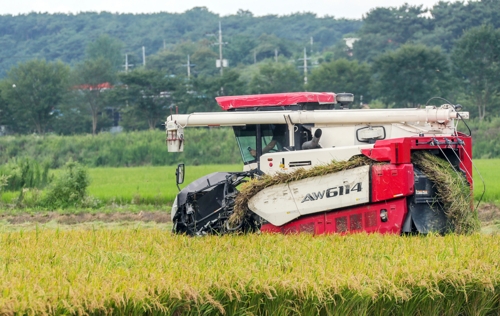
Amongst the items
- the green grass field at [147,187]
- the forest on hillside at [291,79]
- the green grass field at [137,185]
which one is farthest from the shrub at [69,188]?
the forest on hillside at [291,79]

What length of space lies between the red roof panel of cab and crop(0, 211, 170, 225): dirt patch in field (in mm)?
4658

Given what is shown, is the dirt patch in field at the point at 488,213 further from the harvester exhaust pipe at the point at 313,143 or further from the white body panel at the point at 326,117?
the harvester exhaust pipe at the point at 313,143

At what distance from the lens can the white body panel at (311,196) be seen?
12039mm

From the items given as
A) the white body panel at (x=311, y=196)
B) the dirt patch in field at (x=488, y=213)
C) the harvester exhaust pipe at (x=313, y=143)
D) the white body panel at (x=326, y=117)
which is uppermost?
the white body panel at (x=326, y=117)

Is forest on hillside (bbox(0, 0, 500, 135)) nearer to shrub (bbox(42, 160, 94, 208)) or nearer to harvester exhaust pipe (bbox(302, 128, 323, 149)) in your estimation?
shrub (bbox(42, 160, 94, 208))

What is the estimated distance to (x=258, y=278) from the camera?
8.00 metres

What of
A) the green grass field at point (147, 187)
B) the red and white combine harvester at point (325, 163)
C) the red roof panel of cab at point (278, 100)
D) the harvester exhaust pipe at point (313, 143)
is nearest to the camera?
the red and white combine harvester at point (325, 163)

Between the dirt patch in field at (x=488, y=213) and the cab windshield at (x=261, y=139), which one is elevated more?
the cab windshield at (x=261, y=139)

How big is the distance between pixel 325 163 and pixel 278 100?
1.81m

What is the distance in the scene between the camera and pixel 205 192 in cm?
1337

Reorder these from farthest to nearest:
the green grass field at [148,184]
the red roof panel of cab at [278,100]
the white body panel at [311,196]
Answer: the green grass field at [148,184] < the red roof panel of cab at [278,100] < the white body panel at [311,196]

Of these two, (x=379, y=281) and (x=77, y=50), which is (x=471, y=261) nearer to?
(x=379, y=281)

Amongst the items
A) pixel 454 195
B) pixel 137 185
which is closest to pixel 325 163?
pixel 454 195

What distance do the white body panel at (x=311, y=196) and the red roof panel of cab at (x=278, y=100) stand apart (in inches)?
68.5
